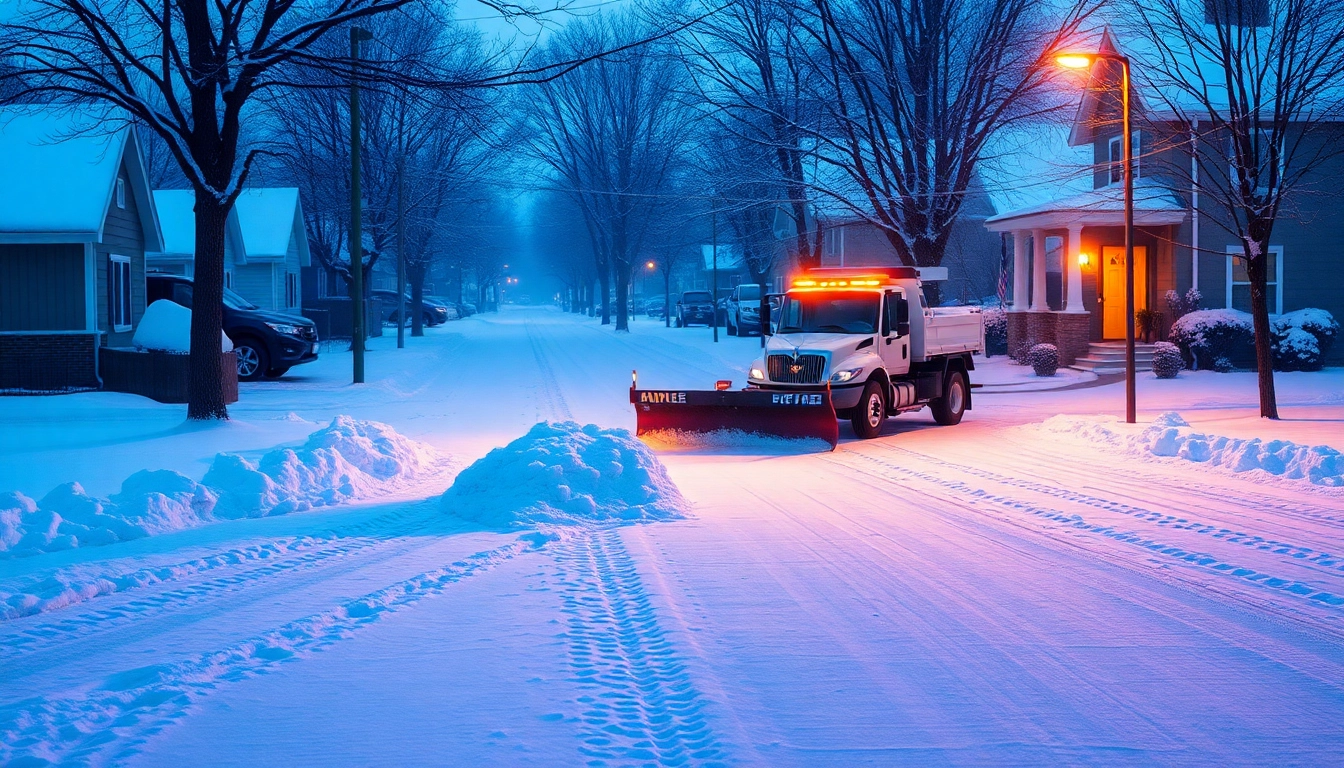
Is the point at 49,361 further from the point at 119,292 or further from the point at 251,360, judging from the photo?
the point at 251,360

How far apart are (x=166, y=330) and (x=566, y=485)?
1381cm

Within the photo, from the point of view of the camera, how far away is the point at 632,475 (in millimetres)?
10609

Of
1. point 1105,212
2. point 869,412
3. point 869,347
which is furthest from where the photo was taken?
point 1105,212

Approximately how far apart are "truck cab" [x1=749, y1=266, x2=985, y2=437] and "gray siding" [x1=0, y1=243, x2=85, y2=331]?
13.6 metres

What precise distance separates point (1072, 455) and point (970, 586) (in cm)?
727

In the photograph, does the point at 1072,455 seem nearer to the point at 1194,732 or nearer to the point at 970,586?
the point at 970,586

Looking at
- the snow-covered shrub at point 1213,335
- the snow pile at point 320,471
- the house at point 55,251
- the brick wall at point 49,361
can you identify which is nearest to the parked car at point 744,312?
the snow-covered shrub at point 1213,335

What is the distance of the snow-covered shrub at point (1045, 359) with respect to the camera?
26.9 metres

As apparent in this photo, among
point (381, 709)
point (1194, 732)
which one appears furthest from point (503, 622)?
point (1194, 732)

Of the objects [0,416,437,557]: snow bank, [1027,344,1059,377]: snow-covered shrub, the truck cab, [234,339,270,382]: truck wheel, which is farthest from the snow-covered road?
[1027,344,1059,377]: snow-covered shrub

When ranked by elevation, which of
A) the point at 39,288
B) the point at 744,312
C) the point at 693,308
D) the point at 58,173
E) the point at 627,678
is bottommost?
the point at 627,678

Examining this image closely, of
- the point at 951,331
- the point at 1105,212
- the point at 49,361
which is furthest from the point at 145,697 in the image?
the point at 1105,212

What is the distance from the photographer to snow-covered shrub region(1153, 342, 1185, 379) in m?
25.5

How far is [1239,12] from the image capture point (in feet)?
54.7
